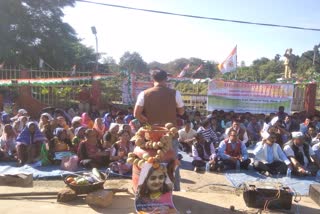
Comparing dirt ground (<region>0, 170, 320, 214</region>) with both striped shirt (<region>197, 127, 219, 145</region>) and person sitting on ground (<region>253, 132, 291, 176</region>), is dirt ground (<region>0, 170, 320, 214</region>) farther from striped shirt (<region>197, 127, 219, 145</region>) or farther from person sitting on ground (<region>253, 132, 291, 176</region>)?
striped shirt (<region>197, 127, 219, 145</region>)

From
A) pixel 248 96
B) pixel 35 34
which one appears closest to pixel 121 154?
pixel 248 96

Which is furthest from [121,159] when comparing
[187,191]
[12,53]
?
[12,53]

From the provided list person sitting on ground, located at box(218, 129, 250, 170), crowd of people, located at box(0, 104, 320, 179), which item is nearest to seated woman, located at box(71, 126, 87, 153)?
crowd of people, located at box(0, 104, 320, 179)

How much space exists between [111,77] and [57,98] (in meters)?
2.26

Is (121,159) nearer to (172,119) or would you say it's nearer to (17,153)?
(17,153)

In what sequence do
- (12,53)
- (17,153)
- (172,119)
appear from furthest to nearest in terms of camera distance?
1. (12,53)
2. (17,153)
3. (172,119)

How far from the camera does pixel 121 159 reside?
7.51 meters

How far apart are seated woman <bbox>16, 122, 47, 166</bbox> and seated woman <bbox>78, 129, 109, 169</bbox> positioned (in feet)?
3.47

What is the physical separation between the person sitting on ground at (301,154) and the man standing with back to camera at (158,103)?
164 inches

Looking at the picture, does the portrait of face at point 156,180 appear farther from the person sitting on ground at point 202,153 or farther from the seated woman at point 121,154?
the person sitting on ground at point 202,153

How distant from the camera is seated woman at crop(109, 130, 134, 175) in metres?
7.12

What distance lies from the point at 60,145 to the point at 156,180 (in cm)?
429

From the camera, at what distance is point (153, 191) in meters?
4.50

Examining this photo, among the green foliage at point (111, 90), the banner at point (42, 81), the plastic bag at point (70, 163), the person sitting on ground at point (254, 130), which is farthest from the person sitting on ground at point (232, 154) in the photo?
the banner at point (42, 81)
